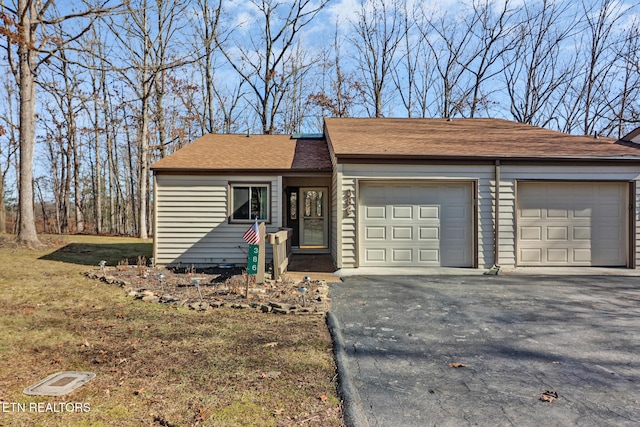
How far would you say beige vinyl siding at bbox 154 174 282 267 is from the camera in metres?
9.25

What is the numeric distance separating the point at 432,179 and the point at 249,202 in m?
4.77

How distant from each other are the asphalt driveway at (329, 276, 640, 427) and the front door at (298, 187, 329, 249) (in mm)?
5084

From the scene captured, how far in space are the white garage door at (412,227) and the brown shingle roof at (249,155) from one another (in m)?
1.97

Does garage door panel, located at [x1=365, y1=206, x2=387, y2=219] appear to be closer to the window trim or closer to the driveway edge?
the window trim

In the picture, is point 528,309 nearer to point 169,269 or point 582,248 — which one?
point 582,248

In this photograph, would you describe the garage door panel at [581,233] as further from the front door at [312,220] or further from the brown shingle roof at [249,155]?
the front door at [312,220]

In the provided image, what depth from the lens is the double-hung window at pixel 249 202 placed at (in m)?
9.35

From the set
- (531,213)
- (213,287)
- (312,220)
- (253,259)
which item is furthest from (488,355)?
(312,220)

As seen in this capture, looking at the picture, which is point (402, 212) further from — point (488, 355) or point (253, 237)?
point (488, 355)

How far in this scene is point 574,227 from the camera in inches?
330

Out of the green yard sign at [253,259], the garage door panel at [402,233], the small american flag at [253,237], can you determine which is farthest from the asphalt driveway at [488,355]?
the garage door panel at [402,233]

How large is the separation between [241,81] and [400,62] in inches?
412

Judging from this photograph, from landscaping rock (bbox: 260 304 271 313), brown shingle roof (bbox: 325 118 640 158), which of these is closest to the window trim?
brown shingle roof (bbox: 325 118 640 158)

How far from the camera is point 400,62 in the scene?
22.9 m
